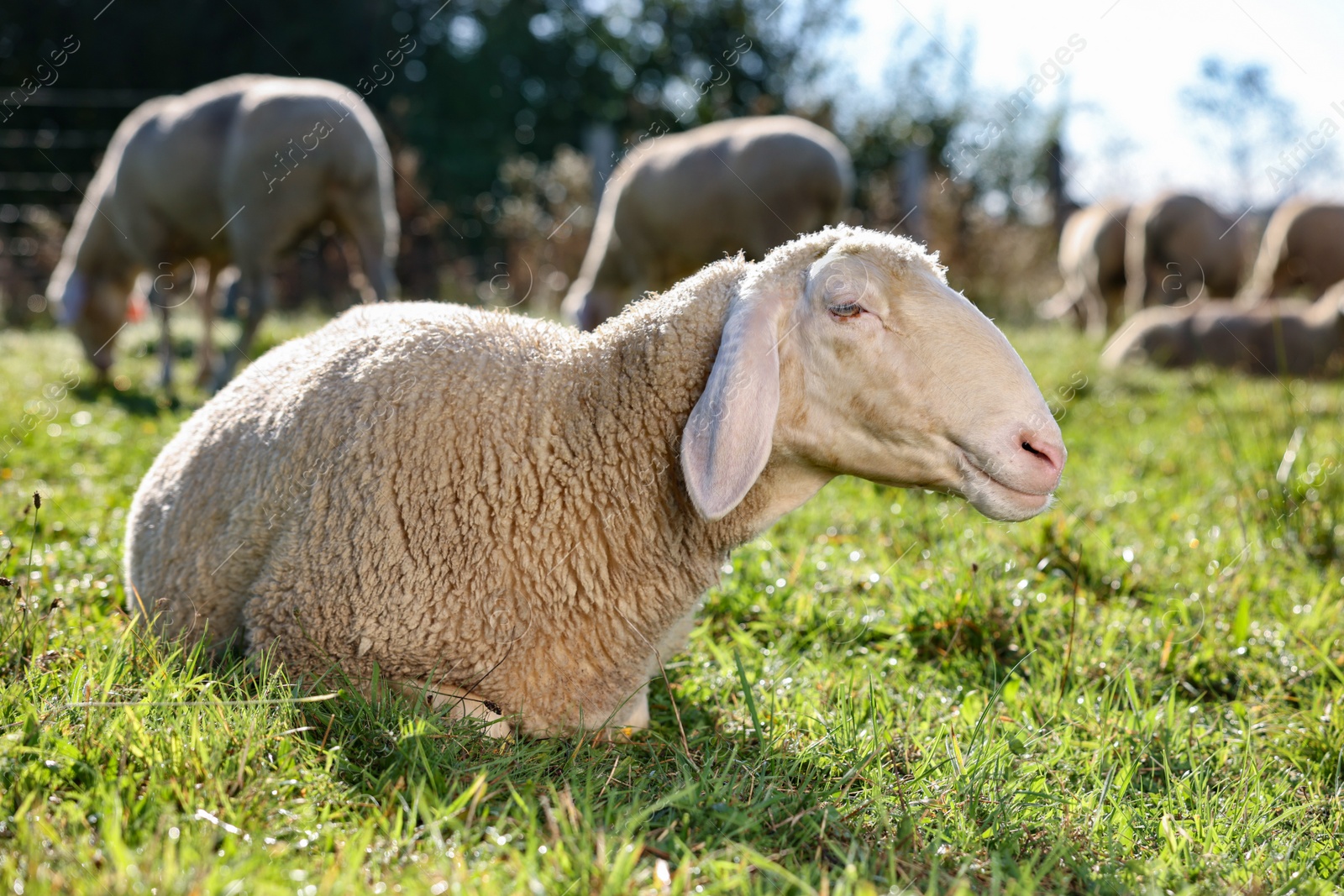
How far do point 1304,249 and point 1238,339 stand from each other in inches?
125

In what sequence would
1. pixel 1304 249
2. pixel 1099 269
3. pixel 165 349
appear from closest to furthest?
pixel 165 349 → pixel 1304 249 → pixel 1099 269

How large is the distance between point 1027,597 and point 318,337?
7.15 ft

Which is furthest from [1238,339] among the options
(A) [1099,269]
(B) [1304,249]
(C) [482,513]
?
(C) [482,513]

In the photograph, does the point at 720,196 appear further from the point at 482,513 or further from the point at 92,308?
the point at 482,513

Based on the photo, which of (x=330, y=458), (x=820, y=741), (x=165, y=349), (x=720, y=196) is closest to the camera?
(x=820, y=741)

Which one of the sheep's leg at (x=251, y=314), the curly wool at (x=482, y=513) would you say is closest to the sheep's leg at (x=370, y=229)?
the sheep's leg at (x=251, y=314)

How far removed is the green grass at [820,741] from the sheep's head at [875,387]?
1.75 ft

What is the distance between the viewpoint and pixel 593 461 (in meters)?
2.29

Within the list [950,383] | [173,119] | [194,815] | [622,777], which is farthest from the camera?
[173,119]

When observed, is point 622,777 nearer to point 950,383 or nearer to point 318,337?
point 950,383

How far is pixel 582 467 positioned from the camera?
2.28 meters

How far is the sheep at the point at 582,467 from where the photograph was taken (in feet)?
7.01

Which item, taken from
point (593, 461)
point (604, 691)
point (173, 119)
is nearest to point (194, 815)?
point (604, 691)

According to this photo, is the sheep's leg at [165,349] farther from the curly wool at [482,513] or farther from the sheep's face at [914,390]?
the sheep's face at [914,390]
